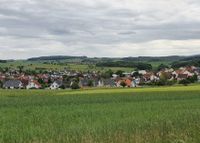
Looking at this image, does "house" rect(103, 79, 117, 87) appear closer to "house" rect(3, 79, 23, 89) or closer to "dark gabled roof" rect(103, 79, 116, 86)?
"dark gabled roof" rect(103, 79, 116, 86)

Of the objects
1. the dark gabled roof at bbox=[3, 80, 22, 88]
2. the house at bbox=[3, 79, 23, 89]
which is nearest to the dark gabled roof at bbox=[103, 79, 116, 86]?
the house at bbox=[3, 79, 23, 89]

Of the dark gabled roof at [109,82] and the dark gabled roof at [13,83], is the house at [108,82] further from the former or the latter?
the dark gabled roof at [13,83]

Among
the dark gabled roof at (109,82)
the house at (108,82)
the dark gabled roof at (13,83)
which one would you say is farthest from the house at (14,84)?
the dark gabled roof at (109,82)

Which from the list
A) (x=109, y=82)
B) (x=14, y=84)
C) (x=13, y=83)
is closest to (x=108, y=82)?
(x=109, y=82)

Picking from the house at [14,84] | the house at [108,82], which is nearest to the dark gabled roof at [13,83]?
the house at [14,84]

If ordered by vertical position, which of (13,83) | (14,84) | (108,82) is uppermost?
(108,82)

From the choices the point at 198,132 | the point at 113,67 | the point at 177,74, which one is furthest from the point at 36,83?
the point at 198,132

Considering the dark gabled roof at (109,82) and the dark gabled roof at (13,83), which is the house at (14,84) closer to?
the dark gabled roof at (13,83)

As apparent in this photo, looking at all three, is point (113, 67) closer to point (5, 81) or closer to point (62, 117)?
point (5, 81)

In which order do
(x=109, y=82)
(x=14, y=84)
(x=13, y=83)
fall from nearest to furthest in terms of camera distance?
(x=109, y=82)
(x=14, y=84)
(x=13, y=83)

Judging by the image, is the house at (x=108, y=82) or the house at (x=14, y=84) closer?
the house at (x=108, y=82)

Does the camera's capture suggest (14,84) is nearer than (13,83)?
Yes

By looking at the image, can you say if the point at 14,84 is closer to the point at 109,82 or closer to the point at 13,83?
the point at 13,83

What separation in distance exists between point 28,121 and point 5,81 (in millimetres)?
112599
